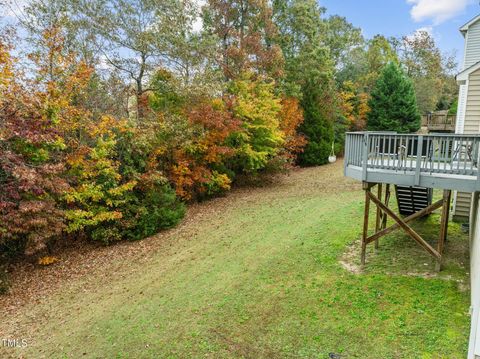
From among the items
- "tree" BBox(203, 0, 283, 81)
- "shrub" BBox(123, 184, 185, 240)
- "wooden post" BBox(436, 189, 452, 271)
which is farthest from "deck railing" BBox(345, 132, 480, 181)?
"tree" BBox(203, 0, 283, 81)

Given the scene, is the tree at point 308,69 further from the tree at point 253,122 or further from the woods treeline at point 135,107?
the tree at point 253,122

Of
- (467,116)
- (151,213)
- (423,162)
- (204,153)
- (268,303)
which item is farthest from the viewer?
(204,153)

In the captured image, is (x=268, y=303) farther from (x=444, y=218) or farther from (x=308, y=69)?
(x=308, y=69)

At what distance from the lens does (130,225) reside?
1131 centimetres

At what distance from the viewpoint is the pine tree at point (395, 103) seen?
25.0m

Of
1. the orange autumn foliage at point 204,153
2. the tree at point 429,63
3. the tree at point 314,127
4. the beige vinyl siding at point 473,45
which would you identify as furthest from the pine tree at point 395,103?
the orange autumn foliage at point 204,153

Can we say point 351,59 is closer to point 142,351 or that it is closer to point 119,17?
point 119,17

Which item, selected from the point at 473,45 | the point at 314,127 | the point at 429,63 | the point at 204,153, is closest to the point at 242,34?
the point at 204,153

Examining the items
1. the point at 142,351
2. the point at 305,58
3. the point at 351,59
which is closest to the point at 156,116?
the point at 142,351

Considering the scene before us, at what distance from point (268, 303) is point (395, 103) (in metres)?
23.6

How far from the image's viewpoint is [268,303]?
6512 mm

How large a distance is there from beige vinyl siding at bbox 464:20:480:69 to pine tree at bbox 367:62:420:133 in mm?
14870

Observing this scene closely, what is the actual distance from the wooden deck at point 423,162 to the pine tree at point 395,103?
2054 centimetres

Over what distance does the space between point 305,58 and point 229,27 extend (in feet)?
21.2
